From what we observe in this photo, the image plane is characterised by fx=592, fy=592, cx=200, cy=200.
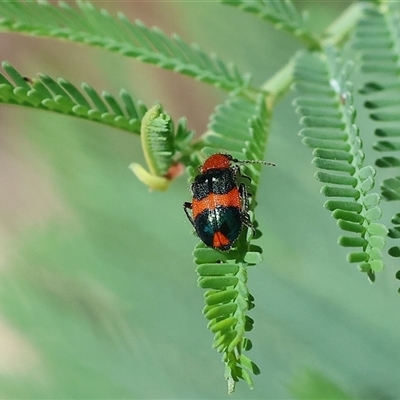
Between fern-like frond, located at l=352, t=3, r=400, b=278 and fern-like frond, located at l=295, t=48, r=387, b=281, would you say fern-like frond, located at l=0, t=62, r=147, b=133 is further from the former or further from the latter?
fern-like frond, located at l=352, t=3, r=400, b=278

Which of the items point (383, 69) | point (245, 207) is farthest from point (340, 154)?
point (383, 69)

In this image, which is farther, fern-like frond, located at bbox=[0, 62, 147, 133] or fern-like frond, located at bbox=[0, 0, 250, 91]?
fern-like frond, located at bbox=[0, 0, 250, 91]

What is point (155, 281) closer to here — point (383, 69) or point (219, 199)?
point (219, 199)

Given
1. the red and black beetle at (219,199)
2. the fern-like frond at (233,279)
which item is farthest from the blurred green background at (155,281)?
the fern-like frond at (233,279)

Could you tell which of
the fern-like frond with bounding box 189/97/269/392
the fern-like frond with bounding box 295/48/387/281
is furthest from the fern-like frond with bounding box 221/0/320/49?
the fern-like frond with bounding box 189/97/269/392

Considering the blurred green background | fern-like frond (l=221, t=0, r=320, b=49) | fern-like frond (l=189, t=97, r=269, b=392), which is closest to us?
fern-like frond (l=189, t=97, r=269, b=392)

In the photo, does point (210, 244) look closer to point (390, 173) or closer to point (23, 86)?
point (23, 86)

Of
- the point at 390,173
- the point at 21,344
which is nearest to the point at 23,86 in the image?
the point at 21,344
